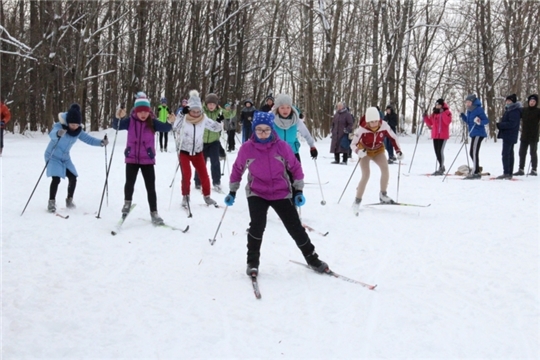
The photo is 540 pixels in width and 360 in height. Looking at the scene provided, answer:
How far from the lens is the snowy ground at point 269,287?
354 centimetres

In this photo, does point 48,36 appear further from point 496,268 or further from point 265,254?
point 496,268

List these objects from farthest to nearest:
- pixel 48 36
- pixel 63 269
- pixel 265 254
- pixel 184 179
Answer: pixel 48 36 → pixel 184 179 → pixel 265 254 → pixel 63 269

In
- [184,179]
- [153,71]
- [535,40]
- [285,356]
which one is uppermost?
[535,40]

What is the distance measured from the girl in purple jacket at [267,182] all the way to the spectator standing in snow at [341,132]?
10.2 m

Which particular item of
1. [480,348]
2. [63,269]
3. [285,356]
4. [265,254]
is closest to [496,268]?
[480,348]

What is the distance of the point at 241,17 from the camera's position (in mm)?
26812

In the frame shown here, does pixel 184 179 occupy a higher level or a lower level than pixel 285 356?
higher

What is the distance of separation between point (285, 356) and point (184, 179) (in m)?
4.79

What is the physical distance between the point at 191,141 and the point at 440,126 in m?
7.31

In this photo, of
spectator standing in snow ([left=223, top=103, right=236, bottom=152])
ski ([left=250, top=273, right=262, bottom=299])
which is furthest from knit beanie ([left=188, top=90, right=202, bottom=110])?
spectator standing in snow ([left=223, top=103, right=236, bottom=152])

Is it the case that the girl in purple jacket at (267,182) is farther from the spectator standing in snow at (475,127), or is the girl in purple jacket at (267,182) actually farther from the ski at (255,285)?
the spectator standing in snow at (475,127)

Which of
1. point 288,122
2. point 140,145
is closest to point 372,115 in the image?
point 288,122

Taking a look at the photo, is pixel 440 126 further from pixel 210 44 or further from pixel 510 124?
pixel 210 44

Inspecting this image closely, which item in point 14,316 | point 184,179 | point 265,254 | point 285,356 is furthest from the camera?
point 184,179
